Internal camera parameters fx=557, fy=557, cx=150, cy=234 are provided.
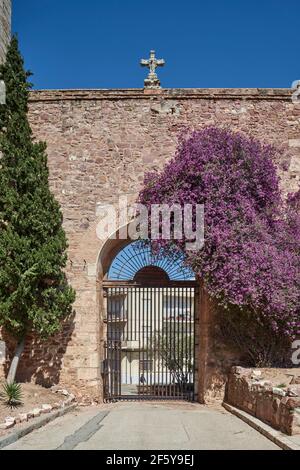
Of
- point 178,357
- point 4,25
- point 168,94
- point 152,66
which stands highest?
point 4,25

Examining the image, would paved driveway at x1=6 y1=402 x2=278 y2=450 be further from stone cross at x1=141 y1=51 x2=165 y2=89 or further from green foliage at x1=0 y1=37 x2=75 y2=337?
stone cross at x1=141 y1=51 x2=165 y2=89

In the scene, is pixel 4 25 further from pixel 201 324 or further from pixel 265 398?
pixel 265 398

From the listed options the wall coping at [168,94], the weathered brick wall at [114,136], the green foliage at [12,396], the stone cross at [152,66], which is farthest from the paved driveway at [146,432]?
the stone cross at [152,66]

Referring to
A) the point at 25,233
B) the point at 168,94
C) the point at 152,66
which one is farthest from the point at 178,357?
the point at 152,66

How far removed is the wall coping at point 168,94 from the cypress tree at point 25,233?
0.94 m

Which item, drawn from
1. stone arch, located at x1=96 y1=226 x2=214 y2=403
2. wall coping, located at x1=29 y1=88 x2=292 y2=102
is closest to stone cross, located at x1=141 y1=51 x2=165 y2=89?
wall coping, located at x1=29 y1=88 x2=292 y2=102

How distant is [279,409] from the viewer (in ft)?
25.3

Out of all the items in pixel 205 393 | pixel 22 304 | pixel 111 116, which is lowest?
pixel 205 393

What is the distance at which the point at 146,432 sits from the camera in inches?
307

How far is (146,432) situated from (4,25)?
10.5 meters

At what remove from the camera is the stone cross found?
13.4 m
